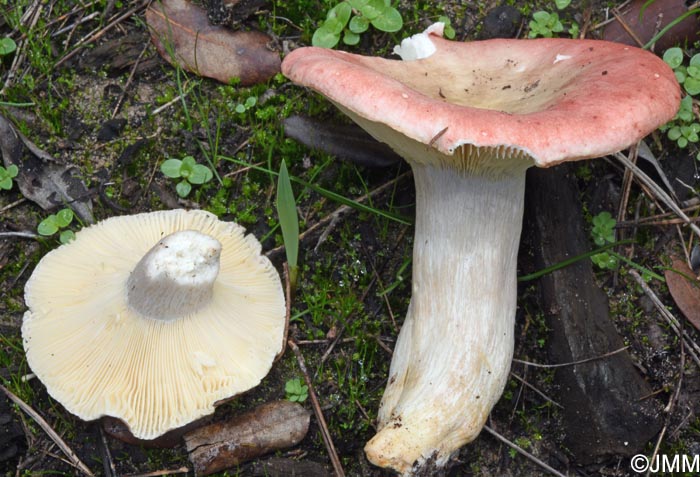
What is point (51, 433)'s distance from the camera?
281 centimetres

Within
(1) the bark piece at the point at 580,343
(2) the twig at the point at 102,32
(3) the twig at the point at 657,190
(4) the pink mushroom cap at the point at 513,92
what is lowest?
(1) the bark piece at the point at 580,343

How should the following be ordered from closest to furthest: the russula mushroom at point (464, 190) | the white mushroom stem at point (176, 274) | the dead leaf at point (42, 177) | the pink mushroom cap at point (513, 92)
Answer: the pink mushroom cap at point (513, 92) < the russula mushroom at point (464, 190) < the white mushroom stem at point (176, 274) < the dead leaf at point (42, 177)

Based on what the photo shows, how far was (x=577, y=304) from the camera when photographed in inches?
118

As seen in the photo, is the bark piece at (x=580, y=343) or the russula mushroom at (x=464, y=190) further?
the bark piece at (x=580, y=343)

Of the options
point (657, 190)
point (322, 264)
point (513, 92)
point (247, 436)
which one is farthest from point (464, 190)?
point (247, 436)

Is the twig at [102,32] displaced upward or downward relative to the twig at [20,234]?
upward

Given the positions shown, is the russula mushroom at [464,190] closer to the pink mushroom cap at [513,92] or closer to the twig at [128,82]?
the pink mushroom cap at [513,92]

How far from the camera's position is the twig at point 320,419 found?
281cm

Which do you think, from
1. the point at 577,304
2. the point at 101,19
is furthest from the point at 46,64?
the point at 577,304

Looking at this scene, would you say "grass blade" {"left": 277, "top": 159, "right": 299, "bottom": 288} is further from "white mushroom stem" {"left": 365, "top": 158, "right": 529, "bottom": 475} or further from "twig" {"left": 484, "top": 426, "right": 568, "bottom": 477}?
"twig" {"left": 484, "top": 426, "right": 568, "bottom": 477}

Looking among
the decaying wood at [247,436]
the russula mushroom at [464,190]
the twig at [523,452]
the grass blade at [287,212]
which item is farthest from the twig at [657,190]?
the decaying wood at [247,436]

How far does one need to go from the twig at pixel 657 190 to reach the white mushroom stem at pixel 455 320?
0.69 m

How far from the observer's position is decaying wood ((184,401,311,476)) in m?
2.79

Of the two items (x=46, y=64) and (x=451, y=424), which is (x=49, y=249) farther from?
(x=451, y=424)
